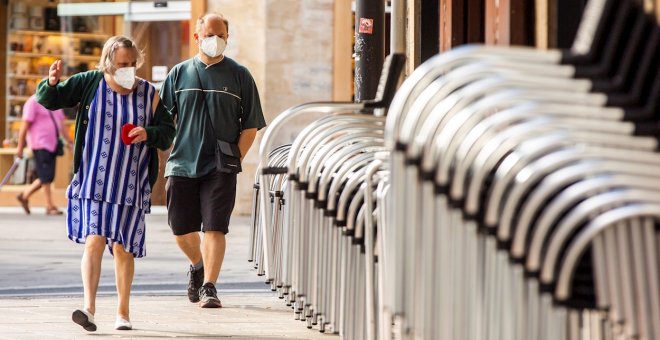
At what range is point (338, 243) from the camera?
5.41 meters

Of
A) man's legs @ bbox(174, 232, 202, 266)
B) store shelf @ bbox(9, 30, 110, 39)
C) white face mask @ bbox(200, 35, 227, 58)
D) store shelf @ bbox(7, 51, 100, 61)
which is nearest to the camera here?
white face mask @ bbox(200, 35, 227, 58)

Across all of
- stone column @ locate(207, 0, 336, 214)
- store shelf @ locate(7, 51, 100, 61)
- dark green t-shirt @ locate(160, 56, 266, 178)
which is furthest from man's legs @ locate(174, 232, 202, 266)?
store shelf @ locate(7, 51, 100, 61)

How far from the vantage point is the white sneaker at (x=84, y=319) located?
→ 24.4ft

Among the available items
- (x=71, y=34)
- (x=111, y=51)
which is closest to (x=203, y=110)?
(x=111, y=51)

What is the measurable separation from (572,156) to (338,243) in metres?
1.93

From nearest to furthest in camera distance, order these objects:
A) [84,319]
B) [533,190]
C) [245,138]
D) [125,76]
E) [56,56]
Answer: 1. [533,190]
2. [84,319]
3. [125,76]
4. [245,138]
5. [56,56]

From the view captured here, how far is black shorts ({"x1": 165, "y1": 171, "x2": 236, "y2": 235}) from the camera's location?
29.2 feet

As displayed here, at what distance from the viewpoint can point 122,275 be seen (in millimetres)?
7820

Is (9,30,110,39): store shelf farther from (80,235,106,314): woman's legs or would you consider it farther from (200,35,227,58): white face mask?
(80,235,106,314): woman's legs

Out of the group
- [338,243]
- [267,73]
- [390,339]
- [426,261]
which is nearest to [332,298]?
[338,243]

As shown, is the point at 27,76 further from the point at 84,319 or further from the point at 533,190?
the point at 533,190

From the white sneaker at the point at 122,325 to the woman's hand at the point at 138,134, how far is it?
934 mm

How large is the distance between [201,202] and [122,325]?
1.43 metres

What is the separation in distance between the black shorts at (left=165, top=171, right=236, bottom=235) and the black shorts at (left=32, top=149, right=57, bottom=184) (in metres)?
9.87
